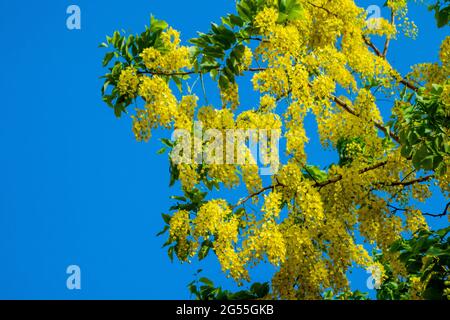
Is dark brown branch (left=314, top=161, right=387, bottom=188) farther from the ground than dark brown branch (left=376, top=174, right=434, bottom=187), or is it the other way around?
dark brown branch (left=314, top=161, right=387, bottom=188)

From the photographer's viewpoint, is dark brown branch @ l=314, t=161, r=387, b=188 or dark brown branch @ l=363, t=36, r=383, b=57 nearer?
dark brown branch @ l=314, t=161, r=387, b=188

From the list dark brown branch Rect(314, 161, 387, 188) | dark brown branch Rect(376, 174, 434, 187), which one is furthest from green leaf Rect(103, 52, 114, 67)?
dark brown branch Rect(376, 174, 434, 187)

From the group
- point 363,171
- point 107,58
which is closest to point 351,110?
point 363,171

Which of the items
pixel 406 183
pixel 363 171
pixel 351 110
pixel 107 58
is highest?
pixel 107 58

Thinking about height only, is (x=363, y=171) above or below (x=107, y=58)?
below

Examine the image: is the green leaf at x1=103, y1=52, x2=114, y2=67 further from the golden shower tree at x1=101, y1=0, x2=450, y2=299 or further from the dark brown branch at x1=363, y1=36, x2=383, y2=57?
the dark brown branch at x1=363, y1=36, x2=383, y2=57

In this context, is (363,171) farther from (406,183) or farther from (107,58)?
(107,58)

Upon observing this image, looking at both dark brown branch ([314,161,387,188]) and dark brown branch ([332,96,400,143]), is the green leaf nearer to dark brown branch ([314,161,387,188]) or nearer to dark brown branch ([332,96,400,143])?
dark brown branch ([332,96,400,143])

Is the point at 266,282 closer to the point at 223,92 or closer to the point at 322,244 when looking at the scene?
the point at 322,244

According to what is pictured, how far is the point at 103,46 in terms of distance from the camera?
221 inches

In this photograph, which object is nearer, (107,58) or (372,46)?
(107,58)

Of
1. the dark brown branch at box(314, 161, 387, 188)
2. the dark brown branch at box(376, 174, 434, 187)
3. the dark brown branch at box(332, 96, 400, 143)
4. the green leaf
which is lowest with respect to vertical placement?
the dark brown branch at box(376, 174, 434, 187)
